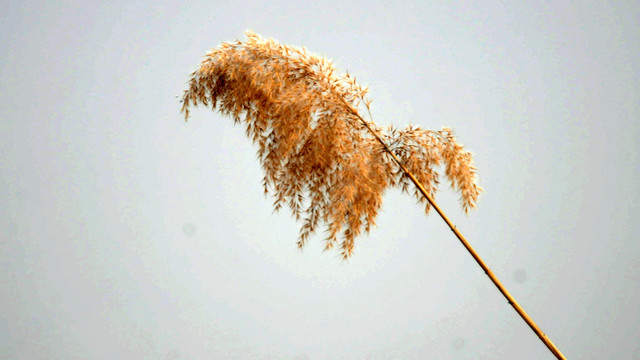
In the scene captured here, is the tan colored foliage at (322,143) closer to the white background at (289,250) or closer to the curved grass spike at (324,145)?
the curved grass spike at (324,145)

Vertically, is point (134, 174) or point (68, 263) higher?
point (134, 174)

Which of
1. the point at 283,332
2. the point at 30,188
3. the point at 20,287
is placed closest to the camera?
the point at 283,332

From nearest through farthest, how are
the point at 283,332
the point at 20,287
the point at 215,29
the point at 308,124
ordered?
the point at 308,124
the point at 283,332
the point at 20,287
the point at 215,29

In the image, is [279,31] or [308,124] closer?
[308,124]

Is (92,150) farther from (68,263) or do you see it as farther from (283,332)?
(283,332)

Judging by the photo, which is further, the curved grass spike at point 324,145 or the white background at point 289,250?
the white background at point 289,250

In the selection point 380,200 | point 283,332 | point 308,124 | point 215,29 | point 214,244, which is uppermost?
point 215,29

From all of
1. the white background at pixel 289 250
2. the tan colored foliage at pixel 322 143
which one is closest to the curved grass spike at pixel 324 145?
the tan colored foliage at pixel 322 143

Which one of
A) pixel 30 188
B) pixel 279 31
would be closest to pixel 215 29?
pixel 279 31
